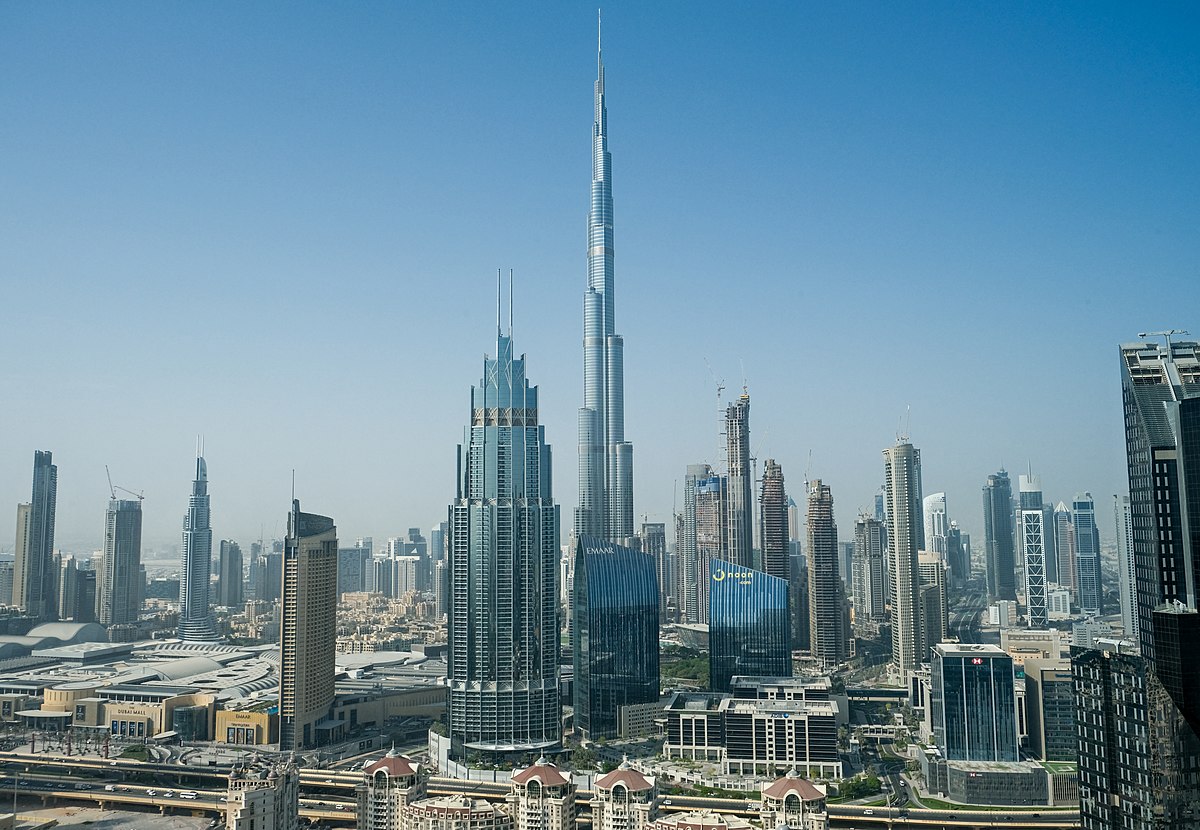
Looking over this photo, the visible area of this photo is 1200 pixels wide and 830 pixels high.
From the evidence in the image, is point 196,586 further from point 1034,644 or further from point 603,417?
point 1034,644

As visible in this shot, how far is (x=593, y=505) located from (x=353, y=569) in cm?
842

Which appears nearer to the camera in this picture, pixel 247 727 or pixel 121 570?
pixel 247 727

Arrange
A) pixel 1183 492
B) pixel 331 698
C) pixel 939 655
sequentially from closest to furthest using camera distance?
pixel 1183 492
pixel 939 655
pixel 331 698

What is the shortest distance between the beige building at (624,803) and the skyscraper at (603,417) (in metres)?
21.7

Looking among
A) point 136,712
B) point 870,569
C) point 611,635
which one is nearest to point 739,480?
point 870,569

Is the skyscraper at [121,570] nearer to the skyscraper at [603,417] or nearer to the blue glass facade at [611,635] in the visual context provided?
the blue glass facade at [611,635]

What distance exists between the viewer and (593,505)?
3356cm

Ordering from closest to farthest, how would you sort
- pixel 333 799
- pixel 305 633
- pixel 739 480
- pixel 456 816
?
pixel 456 816 < pixel 333 799 < pixel 305 633 < pixel 739 480

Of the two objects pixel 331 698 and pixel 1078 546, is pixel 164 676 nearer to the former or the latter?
pixel 331 698

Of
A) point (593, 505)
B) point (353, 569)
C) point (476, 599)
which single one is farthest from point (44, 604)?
point (593, 505)

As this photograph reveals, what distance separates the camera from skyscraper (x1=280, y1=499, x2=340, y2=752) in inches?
608

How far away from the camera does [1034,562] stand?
63.3 feet

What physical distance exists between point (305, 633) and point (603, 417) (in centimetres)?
1891

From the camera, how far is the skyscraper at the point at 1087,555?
12.3 meters
